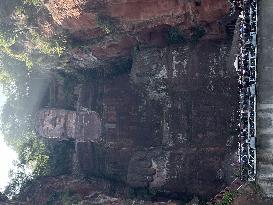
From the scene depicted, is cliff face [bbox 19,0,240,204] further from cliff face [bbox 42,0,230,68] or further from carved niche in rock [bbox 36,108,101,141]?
carved niche in rock [bbox 36,108,101,141]

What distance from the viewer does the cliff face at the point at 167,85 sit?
20672mm

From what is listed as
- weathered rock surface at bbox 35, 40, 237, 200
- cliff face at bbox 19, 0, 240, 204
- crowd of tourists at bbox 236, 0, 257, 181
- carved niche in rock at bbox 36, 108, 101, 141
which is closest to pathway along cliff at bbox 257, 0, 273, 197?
crowd of tourists at bbox 236, 0, 257, 181

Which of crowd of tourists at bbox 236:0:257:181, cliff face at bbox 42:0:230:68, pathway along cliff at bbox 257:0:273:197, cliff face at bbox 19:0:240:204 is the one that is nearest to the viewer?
crowd of tourists at bbox 236:0:257:181

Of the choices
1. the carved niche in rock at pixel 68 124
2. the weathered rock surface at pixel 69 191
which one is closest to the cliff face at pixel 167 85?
the weathered rock surface at pixel 69 191

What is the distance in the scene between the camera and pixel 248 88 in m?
17.6

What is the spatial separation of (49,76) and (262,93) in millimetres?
15443

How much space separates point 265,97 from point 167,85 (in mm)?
6070

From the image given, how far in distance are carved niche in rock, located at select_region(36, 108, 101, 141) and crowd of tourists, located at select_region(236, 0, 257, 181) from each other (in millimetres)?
10551

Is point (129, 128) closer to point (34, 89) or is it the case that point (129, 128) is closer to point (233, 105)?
point (233, 105)

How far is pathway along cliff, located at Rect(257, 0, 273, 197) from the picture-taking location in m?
17.5

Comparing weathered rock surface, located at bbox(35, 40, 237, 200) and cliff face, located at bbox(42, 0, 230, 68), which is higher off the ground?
cliff face, located at bbox(42, 0, 230, 68)

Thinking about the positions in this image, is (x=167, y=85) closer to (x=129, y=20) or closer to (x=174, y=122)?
(x=174, y=122)

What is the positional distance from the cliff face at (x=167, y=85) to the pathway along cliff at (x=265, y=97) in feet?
7.53

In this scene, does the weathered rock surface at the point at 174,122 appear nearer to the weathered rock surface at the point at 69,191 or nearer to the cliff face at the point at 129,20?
the cliff face at the point at 129,20
